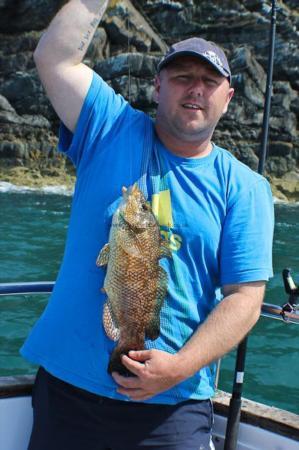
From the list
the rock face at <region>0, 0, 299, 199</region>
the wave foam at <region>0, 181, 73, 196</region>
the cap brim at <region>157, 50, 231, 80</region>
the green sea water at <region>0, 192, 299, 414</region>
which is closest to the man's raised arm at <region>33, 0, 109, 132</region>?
the cap brim at <region>157, 50, 231, 80</region>

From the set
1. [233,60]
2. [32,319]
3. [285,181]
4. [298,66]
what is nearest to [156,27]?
[233,60]

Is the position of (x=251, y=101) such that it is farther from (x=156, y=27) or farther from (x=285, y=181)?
(x=156, y=27)

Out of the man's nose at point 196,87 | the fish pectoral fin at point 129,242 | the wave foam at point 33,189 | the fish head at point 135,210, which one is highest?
the man's nose at point 196,87

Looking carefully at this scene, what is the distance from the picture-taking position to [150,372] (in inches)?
86.4

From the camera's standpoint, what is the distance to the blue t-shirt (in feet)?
7.80

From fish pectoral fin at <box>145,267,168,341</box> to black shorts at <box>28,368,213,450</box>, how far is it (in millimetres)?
296

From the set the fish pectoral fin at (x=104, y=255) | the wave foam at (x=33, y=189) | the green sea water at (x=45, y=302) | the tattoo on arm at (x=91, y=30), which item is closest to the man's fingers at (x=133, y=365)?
the fish pectoral fin at (x=104, y=255)

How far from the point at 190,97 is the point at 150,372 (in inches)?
42.3

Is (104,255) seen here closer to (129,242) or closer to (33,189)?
(129,242)

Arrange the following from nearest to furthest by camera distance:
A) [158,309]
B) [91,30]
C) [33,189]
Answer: [158,309] → [91,30] → [33,189]

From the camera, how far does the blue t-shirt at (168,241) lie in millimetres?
2379

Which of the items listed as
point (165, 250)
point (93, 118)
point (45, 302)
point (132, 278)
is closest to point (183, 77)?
point (93, 118)

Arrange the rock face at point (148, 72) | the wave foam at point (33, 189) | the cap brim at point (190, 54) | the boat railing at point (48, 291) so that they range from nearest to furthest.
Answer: the cap brim at point (190, 54), the boat railing at point (48, 291), the wave foam at point (33, 189), the rock face at point (148, 72)

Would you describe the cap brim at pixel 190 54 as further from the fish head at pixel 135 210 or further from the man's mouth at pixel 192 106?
the fish head at pixel 135 210
